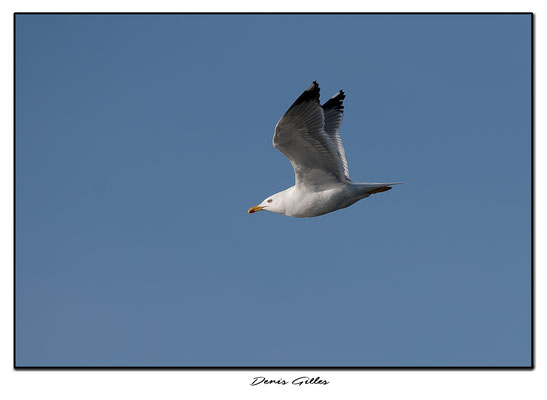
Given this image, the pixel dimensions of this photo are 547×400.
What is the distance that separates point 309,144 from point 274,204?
A: 1.36m

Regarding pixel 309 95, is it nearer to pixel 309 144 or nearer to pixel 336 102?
pixel 309 144

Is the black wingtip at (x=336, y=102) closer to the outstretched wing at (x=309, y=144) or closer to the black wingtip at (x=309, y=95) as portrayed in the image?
the outstretched wing at (x=309, y=144)

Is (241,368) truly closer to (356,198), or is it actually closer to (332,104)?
(356,198)

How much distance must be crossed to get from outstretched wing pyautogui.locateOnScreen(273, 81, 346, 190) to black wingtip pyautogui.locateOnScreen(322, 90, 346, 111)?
5.51ft

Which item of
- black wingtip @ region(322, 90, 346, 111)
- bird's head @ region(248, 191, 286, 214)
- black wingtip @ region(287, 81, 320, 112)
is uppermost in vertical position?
A: black wingtip @ region(322, 90, 346, 111)

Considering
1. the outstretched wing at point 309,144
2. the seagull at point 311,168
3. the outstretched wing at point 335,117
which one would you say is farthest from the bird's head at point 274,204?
the outstretched wing at point 335,117

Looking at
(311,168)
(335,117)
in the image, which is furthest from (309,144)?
(335,117)

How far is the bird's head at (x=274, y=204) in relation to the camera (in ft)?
→ 29.6

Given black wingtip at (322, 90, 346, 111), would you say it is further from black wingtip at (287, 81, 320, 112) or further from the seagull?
black wingtip at (287, 81, 320, 112)

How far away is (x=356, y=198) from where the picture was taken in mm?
8625

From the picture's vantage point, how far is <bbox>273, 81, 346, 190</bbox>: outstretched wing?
777 cm

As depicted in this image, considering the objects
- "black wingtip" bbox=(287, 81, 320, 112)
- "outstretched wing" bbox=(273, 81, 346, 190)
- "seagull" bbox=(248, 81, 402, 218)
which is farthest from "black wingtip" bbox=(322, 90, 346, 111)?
"black wingtip" bbox=(287, 81, 320, 112)

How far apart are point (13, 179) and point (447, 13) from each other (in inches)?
225
